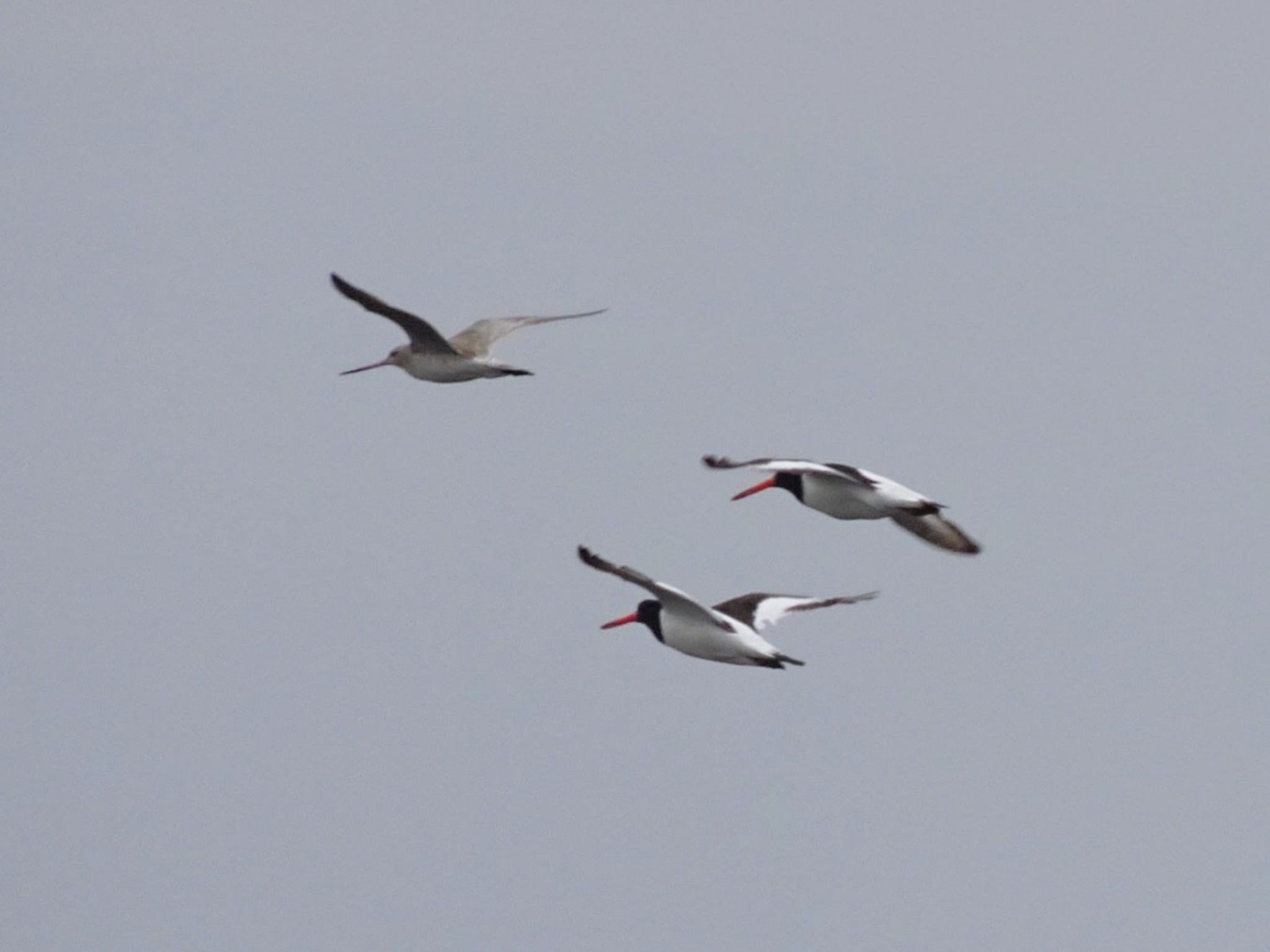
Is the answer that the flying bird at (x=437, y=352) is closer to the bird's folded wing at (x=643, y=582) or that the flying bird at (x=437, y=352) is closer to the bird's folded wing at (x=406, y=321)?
the bird's folded wing at (x=406, y=321)

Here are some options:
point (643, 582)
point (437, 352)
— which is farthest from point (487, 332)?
point (643, 582)

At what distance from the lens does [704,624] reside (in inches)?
776

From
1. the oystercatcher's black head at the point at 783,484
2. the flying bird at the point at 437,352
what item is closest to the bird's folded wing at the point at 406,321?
the flying bird at the point at 437,352

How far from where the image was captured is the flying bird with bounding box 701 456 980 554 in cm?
2097

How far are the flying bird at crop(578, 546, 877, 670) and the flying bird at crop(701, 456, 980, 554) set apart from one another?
755 mm

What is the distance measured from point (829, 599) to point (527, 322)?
5485 mm

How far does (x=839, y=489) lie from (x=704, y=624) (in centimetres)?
240

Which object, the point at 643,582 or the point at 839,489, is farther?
the point at 839,489

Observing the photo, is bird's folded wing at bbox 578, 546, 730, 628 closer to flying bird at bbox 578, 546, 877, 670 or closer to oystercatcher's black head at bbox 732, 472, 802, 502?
flying bird at bbox 578, 546, 877, 670

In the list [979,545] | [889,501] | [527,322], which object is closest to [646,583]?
[889,501]

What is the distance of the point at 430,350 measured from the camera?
23.5 metres

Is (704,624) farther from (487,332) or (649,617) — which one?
(487,332)

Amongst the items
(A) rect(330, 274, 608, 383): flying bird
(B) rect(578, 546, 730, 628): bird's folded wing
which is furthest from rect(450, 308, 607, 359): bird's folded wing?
(B) rect(578, 546, 730, 628): bird's folded wing

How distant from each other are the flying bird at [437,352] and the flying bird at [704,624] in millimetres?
2888
